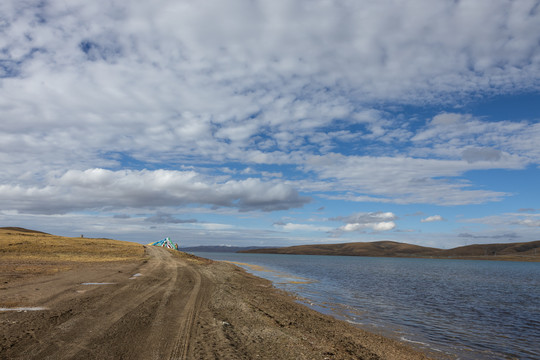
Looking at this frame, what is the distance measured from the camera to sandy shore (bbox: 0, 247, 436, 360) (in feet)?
30.7

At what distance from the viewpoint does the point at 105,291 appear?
18797 mm

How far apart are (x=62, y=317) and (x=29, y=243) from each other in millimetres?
48259

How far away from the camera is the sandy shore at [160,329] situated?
935cm

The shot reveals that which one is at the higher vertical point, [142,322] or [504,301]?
[142,322]

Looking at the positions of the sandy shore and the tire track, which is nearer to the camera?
the tire track

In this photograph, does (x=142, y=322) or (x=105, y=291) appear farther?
(x=105, y=291)

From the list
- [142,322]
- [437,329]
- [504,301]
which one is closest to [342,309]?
[437,329]

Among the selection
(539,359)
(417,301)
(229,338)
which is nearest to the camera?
(229,338)

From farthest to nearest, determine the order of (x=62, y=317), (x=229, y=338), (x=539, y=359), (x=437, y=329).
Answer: (x=437, y=329) < (x=539, y=359) < (x=62, y=317) < (x=229, y=338)

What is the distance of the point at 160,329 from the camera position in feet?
38.3

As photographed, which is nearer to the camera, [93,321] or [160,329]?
[160,329]

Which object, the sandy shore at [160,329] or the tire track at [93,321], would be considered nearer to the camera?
the tire track at [93,321]

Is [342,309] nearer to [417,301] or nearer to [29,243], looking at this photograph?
[417,301]

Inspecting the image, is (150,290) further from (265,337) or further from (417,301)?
(417,301)
